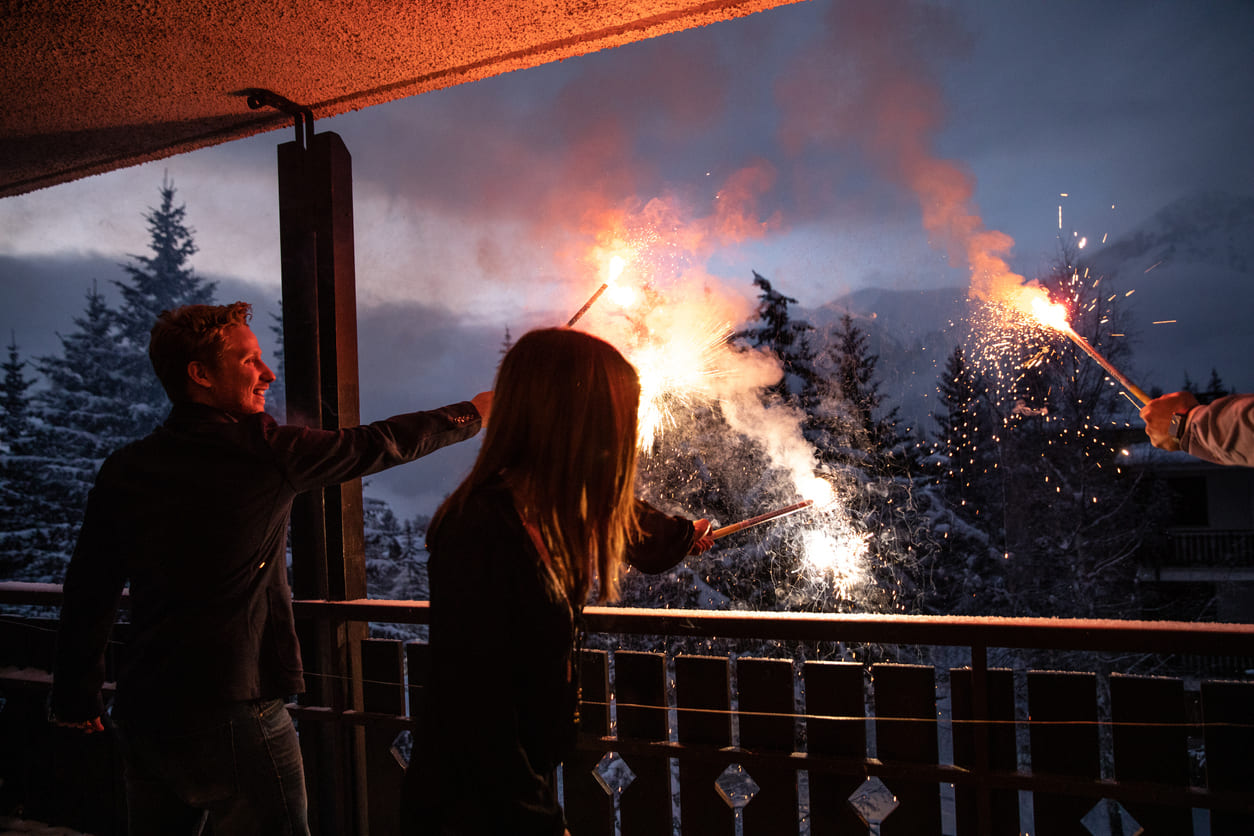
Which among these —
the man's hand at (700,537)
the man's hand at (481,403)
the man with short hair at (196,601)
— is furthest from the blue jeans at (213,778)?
the man's hand at (700,537)

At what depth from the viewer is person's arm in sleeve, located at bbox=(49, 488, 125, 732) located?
6.12 ft

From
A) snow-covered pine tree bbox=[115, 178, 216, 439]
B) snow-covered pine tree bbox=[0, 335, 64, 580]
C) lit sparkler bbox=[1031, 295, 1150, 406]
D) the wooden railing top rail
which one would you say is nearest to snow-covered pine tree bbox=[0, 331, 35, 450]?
snow-covered pine tree bbox=[0, 335, 64, 580]

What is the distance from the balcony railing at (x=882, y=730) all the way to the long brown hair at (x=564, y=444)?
614 mm

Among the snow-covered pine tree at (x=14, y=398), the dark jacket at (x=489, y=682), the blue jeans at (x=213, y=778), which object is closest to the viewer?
the dark jacket at (x=489, y=682)

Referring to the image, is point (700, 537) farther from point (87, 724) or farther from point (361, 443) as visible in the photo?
point (87, 724)

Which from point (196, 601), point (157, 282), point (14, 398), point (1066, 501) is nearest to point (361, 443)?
point (196, 601)

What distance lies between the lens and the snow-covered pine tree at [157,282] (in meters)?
18.1

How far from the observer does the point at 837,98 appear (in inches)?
272

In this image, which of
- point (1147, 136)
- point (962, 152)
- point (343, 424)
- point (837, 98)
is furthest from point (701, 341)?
point (1147, 136)

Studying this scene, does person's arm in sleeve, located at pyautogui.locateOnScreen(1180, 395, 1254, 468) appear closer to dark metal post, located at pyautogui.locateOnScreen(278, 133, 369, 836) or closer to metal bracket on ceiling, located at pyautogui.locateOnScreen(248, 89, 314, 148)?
dark metal post, located at pyautogui.locateOnScreen(278, 133, 369, 836)

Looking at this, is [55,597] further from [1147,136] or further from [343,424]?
[1147,136]

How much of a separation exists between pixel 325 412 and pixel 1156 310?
1365cm

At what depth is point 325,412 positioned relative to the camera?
2879 millimetres

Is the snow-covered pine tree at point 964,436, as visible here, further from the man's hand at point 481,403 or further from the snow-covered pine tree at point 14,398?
the snow-covered pine tree at point 14,398
